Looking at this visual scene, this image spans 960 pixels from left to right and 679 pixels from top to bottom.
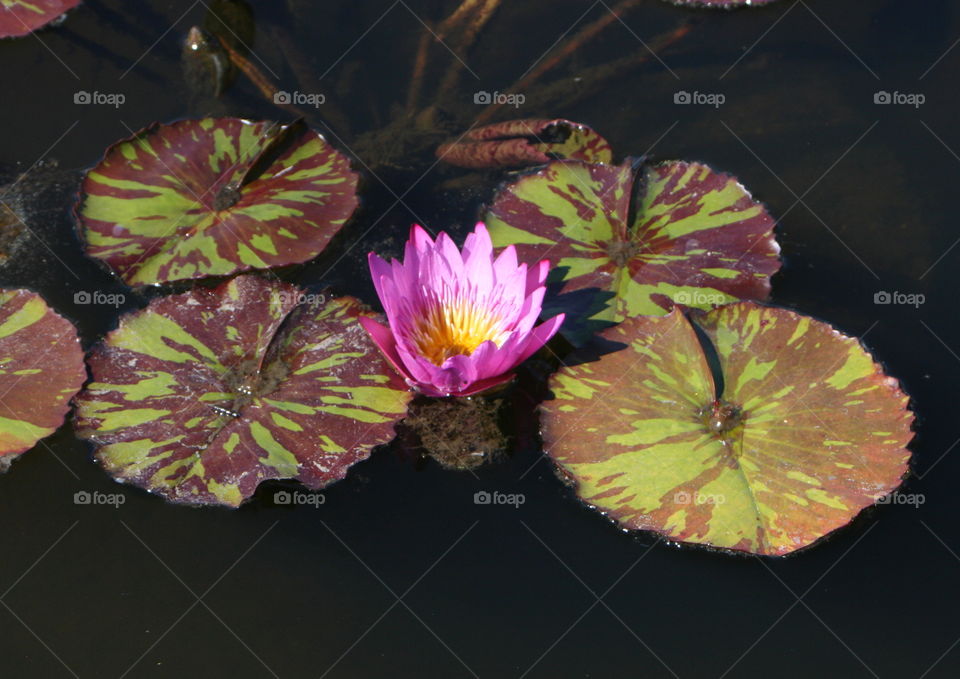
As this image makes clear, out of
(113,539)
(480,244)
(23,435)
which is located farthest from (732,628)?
(23,435)

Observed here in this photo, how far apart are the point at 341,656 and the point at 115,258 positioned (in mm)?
1896

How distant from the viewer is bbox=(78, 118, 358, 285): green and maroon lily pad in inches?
147

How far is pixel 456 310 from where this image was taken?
11.0 ft
